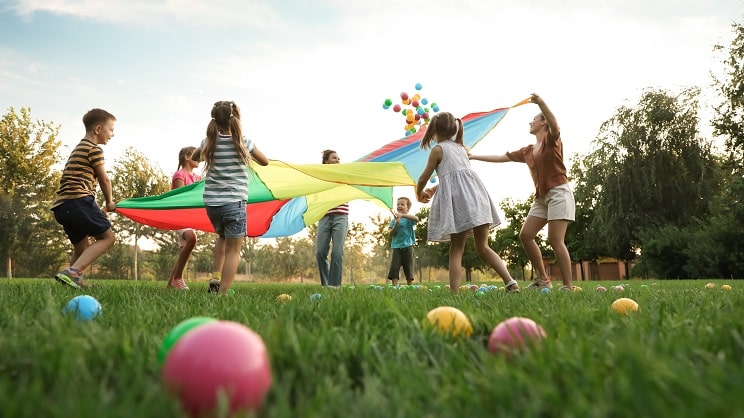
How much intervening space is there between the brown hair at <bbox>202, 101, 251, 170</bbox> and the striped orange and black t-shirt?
1.17 meters

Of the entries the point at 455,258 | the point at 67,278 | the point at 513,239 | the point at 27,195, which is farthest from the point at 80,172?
the point at 513,239

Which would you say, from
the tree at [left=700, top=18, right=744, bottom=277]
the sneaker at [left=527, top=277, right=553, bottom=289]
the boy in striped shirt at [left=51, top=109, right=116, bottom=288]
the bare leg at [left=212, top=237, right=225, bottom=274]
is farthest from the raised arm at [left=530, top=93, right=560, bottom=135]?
the tree at [left=700, top=18, right=744, bottom=277]

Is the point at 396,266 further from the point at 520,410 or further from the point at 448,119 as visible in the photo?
the point at 520,410

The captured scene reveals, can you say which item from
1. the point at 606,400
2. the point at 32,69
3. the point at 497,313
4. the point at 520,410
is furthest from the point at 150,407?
the point at 32,69

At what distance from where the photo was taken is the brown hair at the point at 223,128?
446 cm

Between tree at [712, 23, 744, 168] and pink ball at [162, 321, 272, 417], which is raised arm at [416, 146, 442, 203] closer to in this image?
pink ball at [162, 321, 272, 417]

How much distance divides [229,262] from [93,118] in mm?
1899

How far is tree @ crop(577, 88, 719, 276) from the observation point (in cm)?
2205

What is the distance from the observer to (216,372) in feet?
3.21

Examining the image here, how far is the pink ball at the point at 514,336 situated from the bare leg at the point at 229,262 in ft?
10.2

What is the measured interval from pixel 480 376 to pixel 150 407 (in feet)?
2.39

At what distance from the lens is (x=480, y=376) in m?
1.27

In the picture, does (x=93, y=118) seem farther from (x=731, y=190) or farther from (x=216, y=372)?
(x=731, y=190)

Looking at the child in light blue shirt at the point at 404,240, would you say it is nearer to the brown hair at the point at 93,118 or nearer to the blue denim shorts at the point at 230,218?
the blue denim shorts at the point at 230,218
